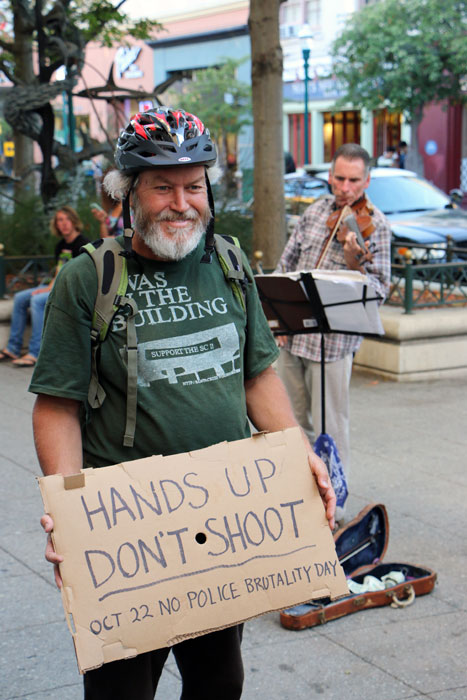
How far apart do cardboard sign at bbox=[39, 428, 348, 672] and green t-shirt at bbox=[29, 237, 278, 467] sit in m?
0.17

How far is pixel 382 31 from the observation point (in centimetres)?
3056

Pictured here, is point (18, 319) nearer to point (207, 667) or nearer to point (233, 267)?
point (233, 267)

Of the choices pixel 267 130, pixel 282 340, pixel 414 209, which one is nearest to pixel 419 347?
pixel 267 130

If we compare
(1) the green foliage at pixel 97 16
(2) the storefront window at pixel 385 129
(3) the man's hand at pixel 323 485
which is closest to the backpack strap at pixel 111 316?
(3) the man's hand at pixel 323 485

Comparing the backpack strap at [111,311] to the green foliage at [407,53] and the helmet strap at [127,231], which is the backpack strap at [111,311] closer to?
the helmet strap at [127,231]

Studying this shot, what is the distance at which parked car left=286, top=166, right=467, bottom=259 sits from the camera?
13102 mm

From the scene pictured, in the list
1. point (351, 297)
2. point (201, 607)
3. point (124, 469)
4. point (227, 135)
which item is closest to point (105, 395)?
point (124, 469)

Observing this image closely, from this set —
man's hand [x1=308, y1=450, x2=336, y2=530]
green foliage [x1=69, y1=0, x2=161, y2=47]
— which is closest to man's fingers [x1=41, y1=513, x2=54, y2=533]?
man's hand [x1=308, y1=450, x2=336, y2=530]

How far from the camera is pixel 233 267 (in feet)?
8.70

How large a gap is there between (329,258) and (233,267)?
8.02ft

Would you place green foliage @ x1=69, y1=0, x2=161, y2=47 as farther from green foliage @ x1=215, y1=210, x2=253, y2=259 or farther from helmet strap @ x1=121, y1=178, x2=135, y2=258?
helmet strap @ x1=121, y1=178, x2=135, y2=258

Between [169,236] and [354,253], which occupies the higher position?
[169,236]

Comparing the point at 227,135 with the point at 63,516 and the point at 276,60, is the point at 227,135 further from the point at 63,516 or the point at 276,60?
the point at 63,516

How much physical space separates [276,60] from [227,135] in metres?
22.1
